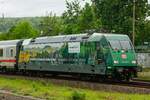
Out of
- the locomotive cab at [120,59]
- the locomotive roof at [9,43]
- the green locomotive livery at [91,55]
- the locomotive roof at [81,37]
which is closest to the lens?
the locomotive cab at [120,59]

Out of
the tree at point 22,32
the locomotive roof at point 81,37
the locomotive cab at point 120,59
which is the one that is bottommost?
the locomotive cab at point 120,59

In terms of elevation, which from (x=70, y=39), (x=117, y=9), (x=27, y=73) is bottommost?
(x=27, y=73)

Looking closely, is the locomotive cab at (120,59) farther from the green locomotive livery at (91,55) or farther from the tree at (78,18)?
the tree at (78,18)

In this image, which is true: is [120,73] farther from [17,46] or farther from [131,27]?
[131,27]

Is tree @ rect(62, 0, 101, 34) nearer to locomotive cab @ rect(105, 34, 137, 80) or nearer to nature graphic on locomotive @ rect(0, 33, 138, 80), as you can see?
nature graphic on locomotive @ rect(0, 33, 138, 80)

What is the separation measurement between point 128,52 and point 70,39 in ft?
15.1

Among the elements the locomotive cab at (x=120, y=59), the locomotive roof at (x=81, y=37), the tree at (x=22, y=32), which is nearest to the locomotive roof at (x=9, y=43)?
the locomotive roof at (x=81, y=37)

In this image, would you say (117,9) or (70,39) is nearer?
(70,39)

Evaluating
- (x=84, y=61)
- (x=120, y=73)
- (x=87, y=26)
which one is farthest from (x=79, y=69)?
(x=87, y=26)

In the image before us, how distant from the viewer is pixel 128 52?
28.2 meters

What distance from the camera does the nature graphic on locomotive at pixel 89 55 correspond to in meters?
27.2

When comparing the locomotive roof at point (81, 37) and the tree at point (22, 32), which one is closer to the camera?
the locomotive roof at point (81, 37)

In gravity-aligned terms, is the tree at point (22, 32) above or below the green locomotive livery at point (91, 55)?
above

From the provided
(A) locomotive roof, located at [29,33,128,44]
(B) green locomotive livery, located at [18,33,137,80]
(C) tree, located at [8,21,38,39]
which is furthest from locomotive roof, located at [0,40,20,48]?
(C) tree, located at [8,21,38,39]
